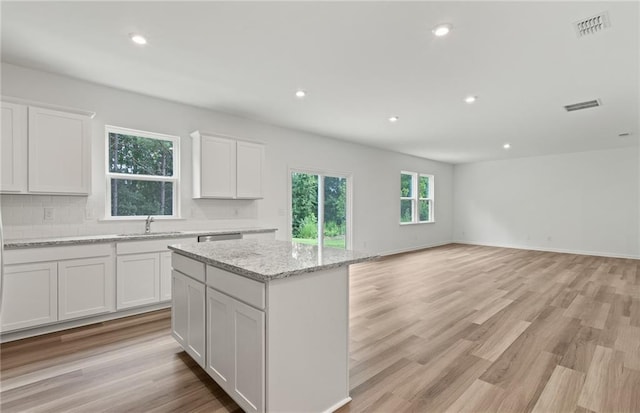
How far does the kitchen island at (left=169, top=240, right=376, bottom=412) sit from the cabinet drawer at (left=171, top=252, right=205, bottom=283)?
1 centimetres

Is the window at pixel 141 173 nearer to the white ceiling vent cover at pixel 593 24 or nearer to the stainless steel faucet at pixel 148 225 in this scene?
the stainless steel faucet at pixel 148 225

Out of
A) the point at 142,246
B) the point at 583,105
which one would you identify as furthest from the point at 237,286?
the point at 583,105

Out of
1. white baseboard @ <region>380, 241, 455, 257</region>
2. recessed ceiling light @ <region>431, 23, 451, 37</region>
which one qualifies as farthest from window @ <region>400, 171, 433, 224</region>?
recessed ceiling light @ <region>431, 23, 451, 37</region>

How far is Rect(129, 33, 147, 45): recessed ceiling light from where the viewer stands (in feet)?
8.34

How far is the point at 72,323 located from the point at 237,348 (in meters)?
2.44

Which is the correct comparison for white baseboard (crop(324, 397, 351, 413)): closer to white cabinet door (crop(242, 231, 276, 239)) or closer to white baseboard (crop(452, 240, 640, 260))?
white cabinet door (crop(242, 231, 276, 239))

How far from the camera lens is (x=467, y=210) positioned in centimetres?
975

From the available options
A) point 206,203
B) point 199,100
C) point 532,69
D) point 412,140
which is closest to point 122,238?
point 206,203

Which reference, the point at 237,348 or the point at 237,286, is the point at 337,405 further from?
the point at 237,286

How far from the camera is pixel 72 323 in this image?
3.11 metres

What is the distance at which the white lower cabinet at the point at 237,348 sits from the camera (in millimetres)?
1620

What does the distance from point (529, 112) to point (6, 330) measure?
21.6ft

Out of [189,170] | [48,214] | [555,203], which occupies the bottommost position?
[48,214]

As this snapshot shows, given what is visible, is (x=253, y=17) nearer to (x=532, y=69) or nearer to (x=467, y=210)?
(x=532, y=69)
